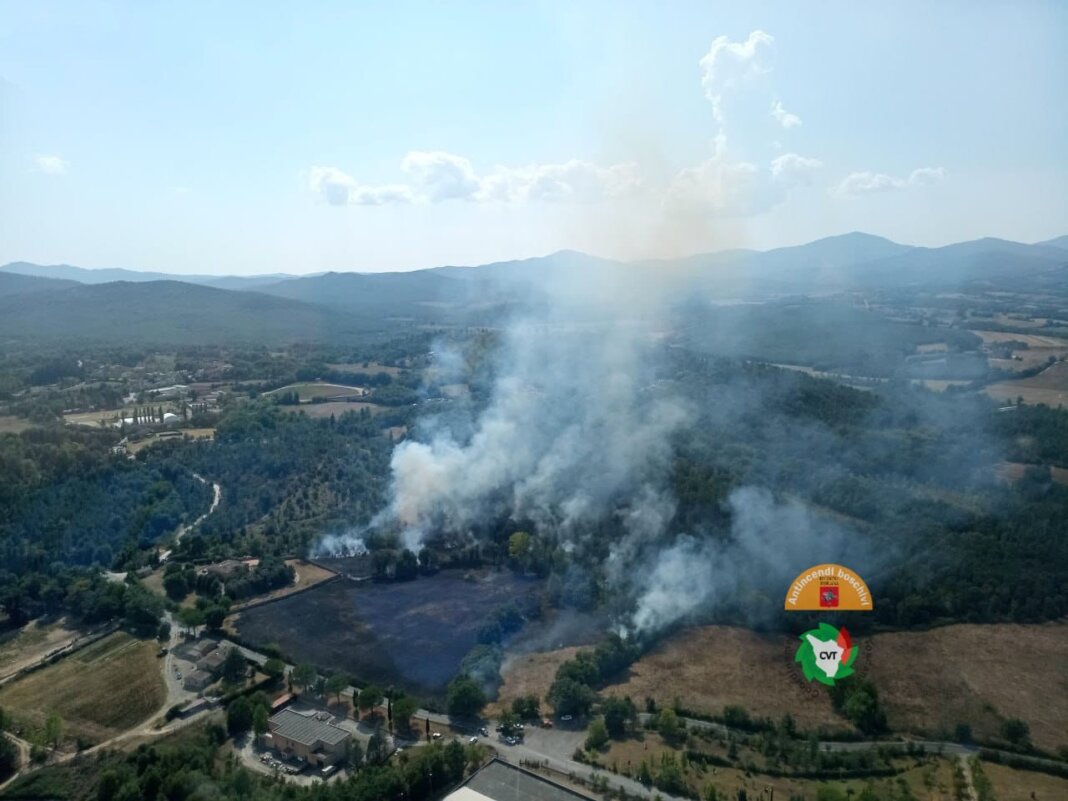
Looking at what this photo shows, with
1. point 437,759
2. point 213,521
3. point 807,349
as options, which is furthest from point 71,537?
point 807,349

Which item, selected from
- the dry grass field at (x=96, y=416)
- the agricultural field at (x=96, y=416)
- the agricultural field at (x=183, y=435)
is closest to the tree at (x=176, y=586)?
the agricultural field at (x=183, y=435)

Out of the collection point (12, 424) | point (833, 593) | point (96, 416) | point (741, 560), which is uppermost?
point (12, 424)

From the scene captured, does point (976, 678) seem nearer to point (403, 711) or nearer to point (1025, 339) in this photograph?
point (403, 711)

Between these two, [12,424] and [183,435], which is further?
[12,424]

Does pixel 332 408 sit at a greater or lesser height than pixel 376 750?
greater

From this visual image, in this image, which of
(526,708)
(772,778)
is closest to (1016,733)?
(772,778)

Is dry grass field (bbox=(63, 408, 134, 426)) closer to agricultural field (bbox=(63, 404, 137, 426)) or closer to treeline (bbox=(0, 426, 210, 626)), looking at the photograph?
agricultural field (bbox=(63, 404, 137, 426))

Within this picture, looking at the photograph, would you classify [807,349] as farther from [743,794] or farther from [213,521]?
[743,794]

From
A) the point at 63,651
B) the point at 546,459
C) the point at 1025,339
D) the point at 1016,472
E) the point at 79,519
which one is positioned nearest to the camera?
the point at 63,651
